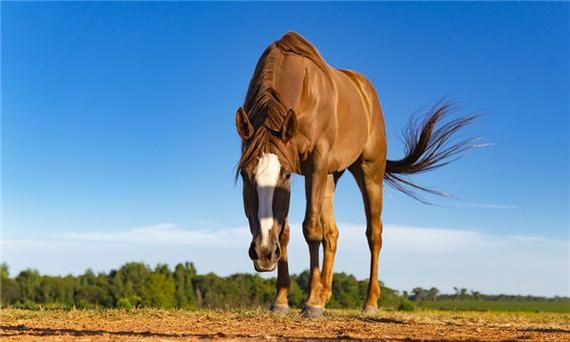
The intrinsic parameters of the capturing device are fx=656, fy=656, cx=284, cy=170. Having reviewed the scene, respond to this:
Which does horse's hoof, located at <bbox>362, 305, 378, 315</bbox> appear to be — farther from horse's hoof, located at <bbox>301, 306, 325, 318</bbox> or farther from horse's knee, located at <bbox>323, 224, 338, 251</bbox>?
horse's hoof, located at <bbox>301, 306, 325, 318</bbox>

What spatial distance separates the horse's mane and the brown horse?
11mm

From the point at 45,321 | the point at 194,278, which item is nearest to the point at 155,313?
the point at 45,321

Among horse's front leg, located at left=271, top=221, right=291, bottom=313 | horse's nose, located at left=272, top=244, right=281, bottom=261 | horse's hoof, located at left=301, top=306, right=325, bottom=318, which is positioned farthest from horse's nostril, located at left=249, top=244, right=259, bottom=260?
horse's front leg, located at left=271, top=221, right=291, bottom=313

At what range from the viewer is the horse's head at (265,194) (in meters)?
6.50

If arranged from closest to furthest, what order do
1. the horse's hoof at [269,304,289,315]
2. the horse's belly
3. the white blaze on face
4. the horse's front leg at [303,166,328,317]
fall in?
the white blaze on face < the horse's front leg at [303,166,328,317] < the horse's hoof at [269,304,289,315] < the horse's belly

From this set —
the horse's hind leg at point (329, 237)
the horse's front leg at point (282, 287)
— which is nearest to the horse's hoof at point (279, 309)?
the horse's front leg at point (282, 287)

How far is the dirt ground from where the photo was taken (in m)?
5.63

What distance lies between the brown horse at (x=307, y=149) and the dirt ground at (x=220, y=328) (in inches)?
26.0

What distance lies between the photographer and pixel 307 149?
784 centimetres

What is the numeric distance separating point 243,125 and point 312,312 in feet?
7.96

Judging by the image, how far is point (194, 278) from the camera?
75812 millimetres

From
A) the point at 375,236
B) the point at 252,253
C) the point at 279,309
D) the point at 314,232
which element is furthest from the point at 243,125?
the point at 375,236

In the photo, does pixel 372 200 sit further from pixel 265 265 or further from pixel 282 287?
pixel 265 265

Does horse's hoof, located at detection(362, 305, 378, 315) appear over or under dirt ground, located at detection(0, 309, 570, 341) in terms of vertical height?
over
